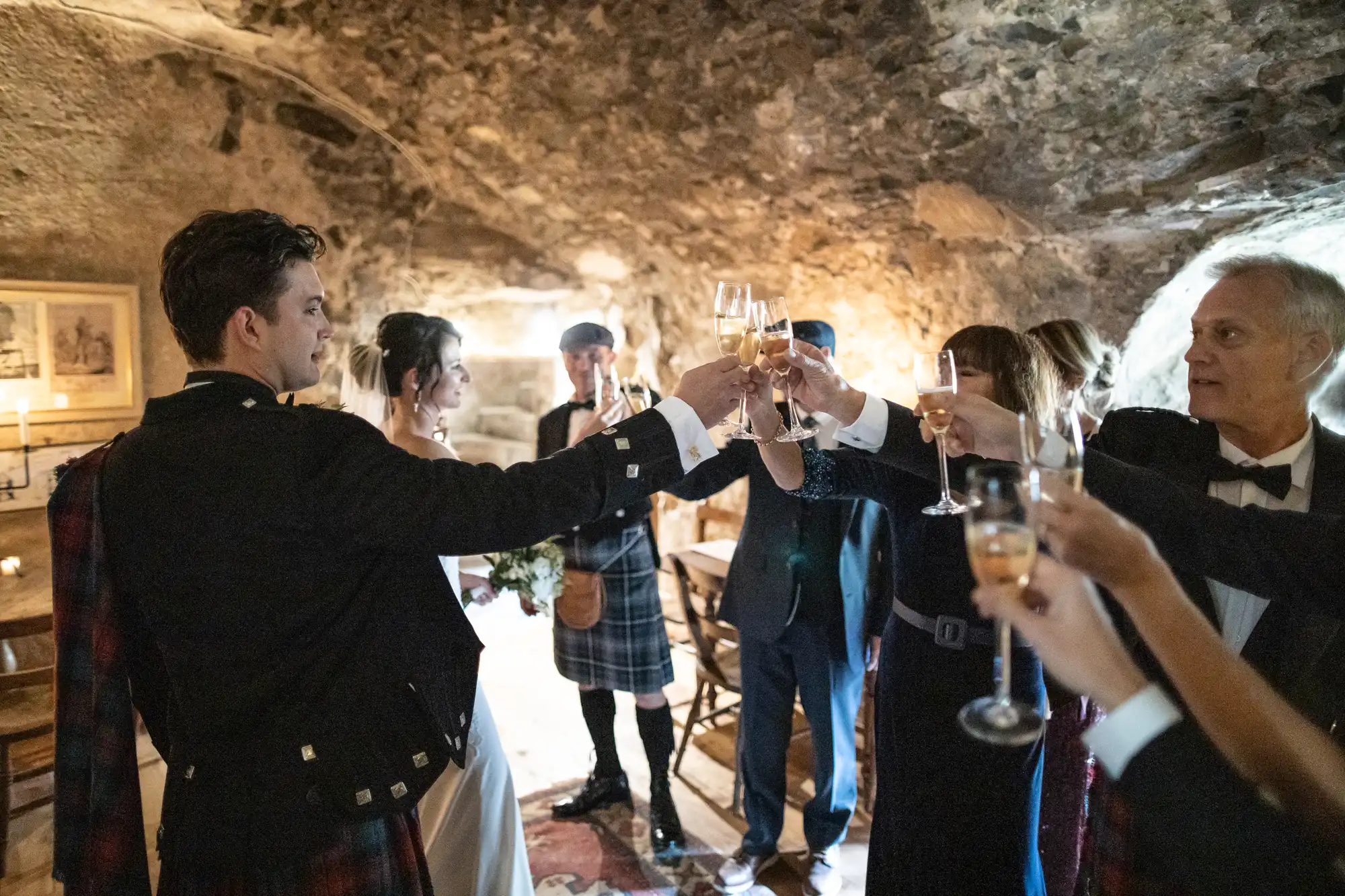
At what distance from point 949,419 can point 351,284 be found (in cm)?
497

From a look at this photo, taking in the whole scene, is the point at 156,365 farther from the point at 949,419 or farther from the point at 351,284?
the point at 949,419

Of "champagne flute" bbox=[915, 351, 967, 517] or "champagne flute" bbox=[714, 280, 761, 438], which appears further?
"champagne flute" bbox=[714, 280, 761, 438]

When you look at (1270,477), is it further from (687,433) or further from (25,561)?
(25,561)

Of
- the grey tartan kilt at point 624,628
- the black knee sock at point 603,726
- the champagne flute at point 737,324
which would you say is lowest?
Result: the black knee sock at point 603,726

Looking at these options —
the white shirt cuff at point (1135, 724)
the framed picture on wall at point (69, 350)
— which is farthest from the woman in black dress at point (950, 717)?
the framed picture on wall at point (69, 350)

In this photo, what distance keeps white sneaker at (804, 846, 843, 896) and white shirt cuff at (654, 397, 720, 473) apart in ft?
6.46

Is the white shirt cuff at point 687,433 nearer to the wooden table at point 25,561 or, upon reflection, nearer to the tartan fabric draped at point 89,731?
the tartan fabric draped at point 89,731

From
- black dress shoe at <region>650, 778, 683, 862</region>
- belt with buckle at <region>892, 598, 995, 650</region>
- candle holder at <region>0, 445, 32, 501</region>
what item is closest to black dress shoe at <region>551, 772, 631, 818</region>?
black dress shoe at <region>650, 778, 683, 862</region>

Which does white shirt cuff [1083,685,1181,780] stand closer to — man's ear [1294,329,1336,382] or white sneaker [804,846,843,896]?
man's ear [1294,329,1336,382]

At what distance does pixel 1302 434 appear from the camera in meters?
1.54

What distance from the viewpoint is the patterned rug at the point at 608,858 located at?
275 centimetres

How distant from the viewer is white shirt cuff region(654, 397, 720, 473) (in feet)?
4.80

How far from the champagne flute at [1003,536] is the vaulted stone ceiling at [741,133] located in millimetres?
2234

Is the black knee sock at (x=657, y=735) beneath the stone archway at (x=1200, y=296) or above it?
beneath
